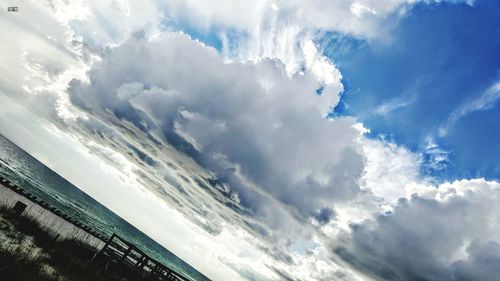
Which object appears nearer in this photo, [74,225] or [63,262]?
[63,262]

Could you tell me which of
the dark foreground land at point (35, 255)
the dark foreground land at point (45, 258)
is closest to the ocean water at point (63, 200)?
the dark foreground land at point (45, 258)

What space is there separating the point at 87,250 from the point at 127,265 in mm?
3373

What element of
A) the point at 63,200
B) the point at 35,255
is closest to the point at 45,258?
the point at 35,255

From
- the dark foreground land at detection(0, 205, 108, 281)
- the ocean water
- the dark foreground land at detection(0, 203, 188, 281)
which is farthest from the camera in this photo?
the ocean water

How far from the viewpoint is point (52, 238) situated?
2361 centimetres

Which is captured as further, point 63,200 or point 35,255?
point 63,200

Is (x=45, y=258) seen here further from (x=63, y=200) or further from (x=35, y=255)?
(x=63, y=200)

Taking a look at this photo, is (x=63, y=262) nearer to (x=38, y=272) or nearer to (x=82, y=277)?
(x=82, y=277)

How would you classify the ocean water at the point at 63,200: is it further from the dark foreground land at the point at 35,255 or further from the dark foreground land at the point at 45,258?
the dark foreground land at the point at 35,255

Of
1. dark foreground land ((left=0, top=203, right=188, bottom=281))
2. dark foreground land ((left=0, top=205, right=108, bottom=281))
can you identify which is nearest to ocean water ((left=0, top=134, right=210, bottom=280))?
dark foreground land ((left=0, top=203, right=188, bottom=281))

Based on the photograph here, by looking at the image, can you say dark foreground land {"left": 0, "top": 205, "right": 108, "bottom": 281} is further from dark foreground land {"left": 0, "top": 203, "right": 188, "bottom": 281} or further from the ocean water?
the ocean water

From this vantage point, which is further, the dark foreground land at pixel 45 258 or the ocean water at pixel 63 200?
the ocean water at pixel 63 200

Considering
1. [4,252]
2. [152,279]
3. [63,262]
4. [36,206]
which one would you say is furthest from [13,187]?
[4,252]

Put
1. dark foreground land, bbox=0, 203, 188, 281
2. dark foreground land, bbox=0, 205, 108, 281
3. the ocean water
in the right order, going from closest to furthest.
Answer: dark foreground land, bbox=0, 205, 108, 281 < dark foreground land, bbox=0, 203, 188, 281 < the ocean water
